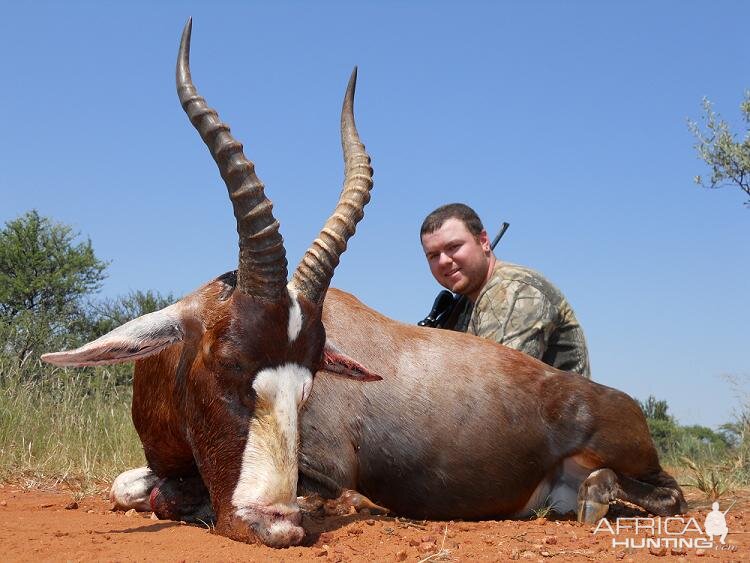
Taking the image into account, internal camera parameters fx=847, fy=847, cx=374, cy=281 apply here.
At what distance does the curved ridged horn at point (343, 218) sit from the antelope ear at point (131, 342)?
0.70m

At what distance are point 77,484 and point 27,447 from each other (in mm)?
1564

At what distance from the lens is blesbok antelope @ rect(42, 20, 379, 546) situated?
3943mm

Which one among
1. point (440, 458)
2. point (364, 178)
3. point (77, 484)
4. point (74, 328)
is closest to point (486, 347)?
point (440, 458)

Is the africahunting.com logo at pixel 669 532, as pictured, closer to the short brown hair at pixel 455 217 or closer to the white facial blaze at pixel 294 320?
the white facial blaze at pixel 294 320

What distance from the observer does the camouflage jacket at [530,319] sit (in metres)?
7.09

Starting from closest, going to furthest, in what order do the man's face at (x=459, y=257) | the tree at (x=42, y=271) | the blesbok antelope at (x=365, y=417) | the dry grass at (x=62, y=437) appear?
the blesbok antelope at (x=365, y=417) < the dry grass at (x=62, y=437) < the man's face at (x=459, y=257) < the tree at (x=42, y=271)

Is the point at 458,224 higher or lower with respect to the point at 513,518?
higher

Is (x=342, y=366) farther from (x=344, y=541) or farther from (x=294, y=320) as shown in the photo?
(x=344, y=541)

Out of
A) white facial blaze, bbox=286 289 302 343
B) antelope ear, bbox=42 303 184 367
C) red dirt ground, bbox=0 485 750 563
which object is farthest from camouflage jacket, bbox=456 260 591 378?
antelope ear, bbox=42 303 184 367

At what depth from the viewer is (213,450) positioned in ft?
13.7

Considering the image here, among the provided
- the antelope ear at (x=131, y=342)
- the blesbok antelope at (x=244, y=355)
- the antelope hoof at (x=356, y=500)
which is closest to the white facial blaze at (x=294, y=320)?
the blesbok antelope at (x=244, y=355)

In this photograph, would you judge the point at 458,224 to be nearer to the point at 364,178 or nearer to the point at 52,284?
the point at 364,178

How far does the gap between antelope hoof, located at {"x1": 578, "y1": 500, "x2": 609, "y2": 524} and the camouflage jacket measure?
71.4 inches

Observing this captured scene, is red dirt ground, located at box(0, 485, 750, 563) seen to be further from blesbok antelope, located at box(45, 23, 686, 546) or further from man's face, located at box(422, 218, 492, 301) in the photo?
man's face, located at box(422, 218, 492, 301)
